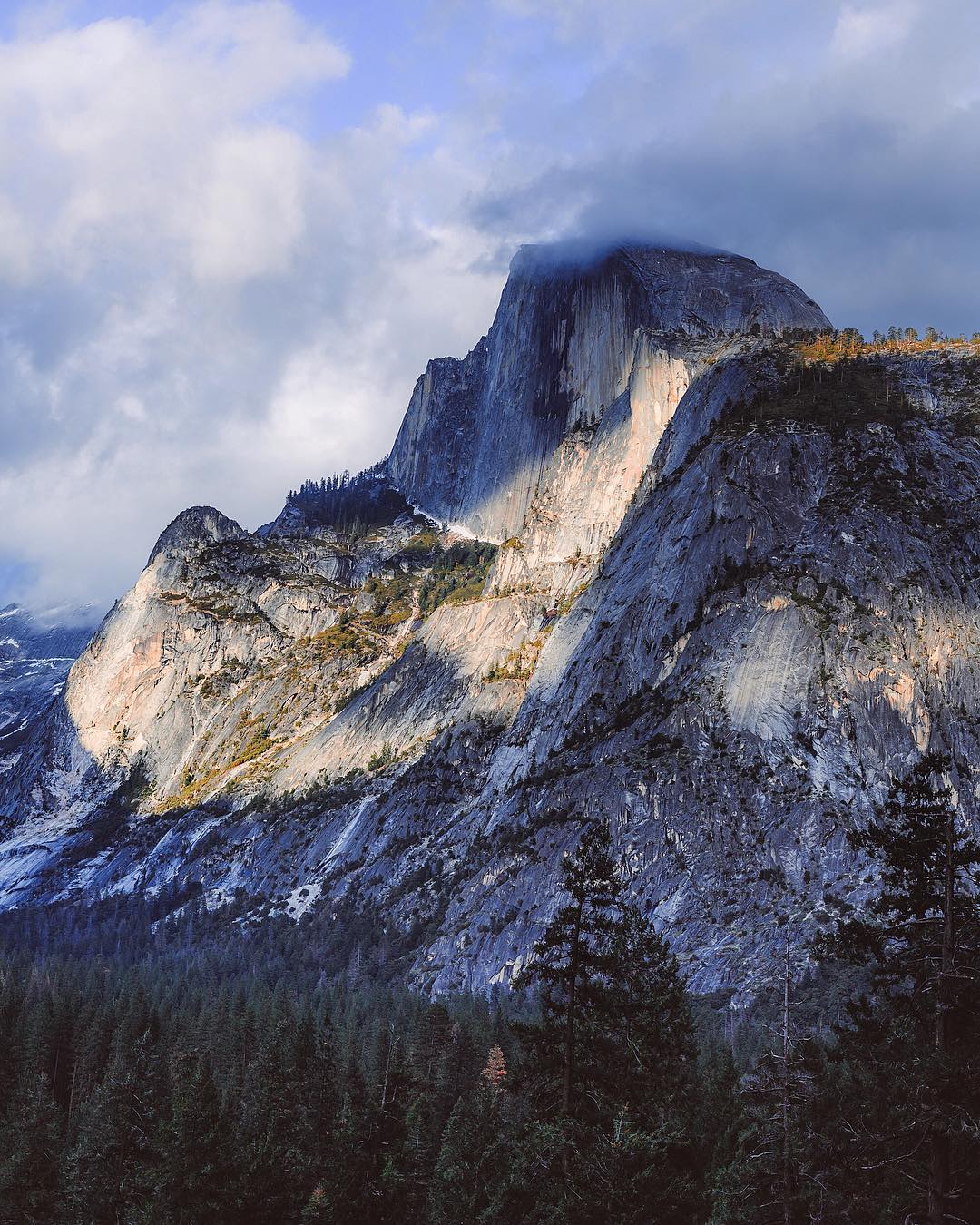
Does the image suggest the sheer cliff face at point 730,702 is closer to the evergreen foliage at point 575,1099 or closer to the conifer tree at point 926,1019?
the evergreen foliage at point 575,1099

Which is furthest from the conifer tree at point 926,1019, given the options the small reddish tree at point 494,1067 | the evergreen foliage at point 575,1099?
the small reddish tree at point 494,1067

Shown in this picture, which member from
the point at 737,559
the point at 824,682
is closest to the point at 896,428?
the point at 737,559

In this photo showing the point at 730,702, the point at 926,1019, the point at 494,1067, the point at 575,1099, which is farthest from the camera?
the point at 730,702

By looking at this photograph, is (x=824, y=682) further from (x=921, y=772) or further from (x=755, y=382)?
(x=921, y=772)

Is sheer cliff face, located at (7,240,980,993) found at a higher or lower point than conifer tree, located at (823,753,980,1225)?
higher

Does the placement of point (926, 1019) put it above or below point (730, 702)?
below

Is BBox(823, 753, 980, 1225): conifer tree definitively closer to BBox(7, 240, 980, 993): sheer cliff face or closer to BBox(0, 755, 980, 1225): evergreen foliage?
BBox(0, 755, 980, 1225): evergreen foliage

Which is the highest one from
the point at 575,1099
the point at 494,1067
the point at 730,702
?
the point at 730,702

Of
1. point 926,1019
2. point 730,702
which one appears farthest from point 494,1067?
point 730,702

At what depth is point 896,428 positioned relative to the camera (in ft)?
537

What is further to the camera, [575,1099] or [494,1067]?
[494,1067]

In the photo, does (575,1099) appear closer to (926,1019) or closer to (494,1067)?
(926,1019)

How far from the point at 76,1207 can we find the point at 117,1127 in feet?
11.3

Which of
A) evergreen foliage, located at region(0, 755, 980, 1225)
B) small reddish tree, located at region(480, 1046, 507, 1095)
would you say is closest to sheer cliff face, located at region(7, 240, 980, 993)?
evergreen foliage, located at region(0, 755, 980, 1225)
